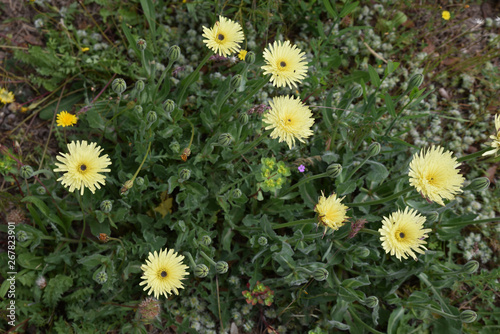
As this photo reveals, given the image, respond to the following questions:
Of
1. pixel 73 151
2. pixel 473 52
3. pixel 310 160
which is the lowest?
pixel 73 151

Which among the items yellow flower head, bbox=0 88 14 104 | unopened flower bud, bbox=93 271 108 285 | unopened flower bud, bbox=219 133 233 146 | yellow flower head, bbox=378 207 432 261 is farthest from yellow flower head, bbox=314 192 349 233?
yellow flower head, bbox=0 88 14 104

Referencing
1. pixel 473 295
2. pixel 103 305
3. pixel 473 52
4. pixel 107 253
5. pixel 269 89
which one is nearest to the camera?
pixel 103 305

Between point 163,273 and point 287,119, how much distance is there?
1.34 m

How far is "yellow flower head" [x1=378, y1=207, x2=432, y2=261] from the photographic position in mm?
2484

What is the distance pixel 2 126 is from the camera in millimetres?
3514

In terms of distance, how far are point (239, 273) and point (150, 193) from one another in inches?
41.0

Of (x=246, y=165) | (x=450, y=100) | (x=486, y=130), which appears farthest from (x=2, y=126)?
(x=486, y=130)

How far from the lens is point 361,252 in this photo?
2.82 metres

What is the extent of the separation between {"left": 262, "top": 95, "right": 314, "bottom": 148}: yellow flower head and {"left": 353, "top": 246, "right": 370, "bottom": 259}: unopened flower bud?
100cm

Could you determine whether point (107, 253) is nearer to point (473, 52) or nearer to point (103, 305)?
point (103, 305)

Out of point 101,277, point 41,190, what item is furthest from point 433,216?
point 41,190

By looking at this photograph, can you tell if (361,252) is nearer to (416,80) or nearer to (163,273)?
(416,80)

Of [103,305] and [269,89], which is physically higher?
[269,89]

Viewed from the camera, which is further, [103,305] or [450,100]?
[450,100]
